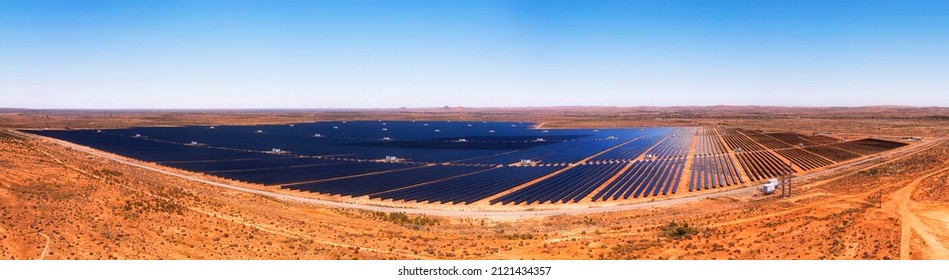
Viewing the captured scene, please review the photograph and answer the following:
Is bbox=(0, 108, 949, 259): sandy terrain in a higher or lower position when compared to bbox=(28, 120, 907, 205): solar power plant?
higher

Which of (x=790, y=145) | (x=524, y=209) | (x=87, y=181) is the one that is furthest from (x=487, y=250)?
(x=790, y=145)

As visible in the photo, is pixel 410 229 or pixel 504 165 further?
pixel 504 165

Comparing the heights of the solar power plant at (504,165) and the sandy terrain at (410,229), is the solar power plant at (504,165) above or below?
below

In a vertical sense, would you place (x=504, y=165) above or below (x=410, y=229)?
below

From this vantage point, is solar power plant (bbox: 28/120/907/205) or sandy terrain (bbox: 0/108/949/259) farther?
solar power plant (bbox: 28/120/907/205)
